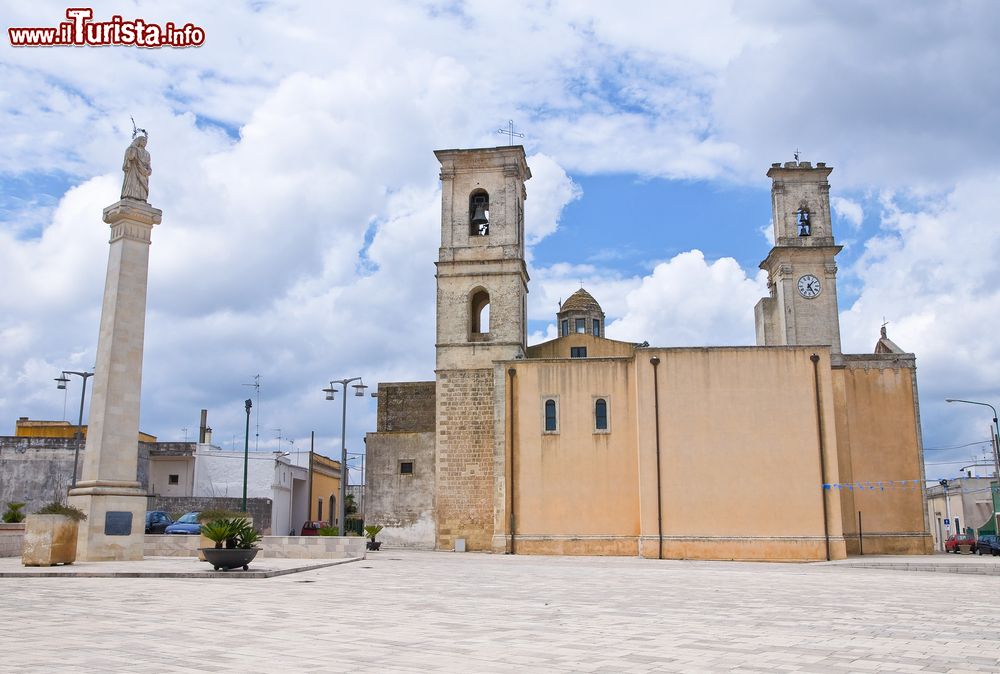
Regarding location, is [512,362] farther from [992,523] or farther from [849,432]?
[992,523]

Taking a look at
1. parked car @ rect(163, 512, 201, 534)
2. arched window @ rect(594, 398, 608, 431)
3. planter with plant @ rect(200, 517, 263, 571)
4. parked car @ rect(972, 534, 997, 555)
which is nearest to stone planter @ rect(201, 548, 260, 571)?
planter with plant @ rect(200, 517, 263, 571)

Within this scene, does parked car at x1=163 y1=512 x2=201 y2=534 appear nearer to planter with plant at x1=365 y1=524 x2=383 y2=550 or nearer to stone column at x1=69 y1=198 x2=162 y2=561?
stone column at x1=69 y1=198 x2=162 y2=561

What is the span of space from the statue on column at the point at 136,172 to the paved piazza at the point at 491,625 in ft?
31.3

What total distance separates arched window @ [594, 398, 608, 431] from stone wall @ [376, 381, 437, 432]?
8304mm

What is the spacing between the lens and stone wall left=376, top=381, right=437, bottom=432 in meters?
35.8

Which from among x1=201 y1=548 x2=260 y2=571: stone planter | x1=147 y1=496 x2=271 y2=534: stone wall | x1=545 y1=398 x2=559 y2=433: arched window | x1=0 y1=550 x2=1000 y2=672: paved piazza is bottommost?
x1=0 y1=550 x2=1000 y2=672: paved piazza

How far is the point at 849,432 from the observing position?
30781mm

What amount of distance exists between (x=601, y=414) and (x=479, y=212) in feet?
29.9

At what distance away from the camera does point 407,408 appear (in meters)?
35.9

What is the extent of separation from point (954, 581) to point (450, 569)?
1049 cm

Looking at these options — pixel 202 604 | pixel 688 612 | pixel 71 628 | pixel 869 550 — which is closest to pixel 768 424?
pixel 869 550

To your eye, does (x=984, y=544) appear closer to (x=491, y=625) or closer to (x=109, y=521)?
(x=109, y=521)

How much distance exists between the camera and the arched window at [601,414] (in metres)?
29.6

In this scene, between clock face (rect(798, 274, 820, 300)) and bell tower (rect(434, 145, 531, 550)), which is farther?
clock face (rect(798, 274, 820, 300))
